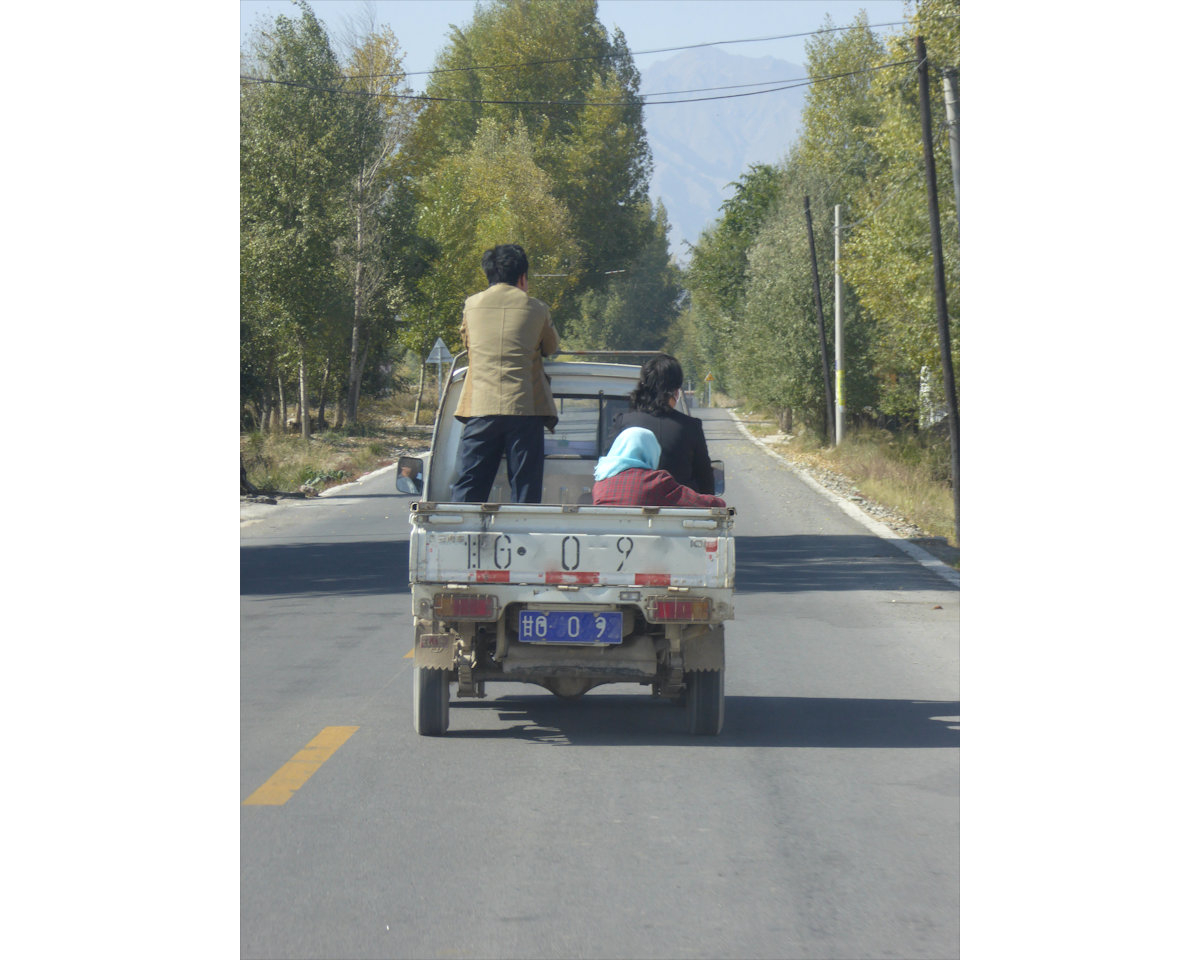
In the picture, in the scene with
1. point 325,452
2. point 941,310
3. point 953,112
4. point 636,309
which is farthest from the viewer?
point 636,309

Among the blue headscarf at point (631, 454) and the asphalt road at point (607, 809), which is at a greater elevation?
the blue headscarf at point (631, 454)

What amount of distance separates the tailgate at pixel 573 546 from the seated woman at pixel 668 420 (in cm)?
95

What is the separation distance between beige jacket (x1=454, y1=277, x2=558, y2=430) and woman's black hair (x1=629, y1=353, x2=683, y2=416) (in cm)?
49

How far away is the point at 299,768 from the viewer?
6.42 metres

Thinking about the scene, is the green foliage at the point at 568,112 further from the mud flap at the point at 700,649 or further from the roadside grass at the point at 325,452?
the mud flap at the point at 700,649

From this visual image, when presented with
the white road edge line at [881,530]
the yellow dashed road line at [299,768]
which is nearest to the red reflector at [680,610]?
the yellow dashed road line at [299,768]

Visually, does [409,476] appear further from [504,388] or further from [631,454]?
[631,454]

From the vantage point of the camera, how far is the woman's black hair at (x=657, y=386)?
25.1 ft

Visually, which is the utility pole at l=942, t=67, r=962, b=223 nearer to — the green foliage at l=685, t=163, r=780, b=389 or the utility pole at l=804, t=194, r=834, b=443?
the utility pole at l=804, t=194, r=834, b=443

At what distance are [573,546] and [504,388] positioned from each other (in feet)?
4.07

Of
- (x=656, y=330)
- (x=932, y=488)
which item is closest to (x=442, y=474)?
(x=932, y=488)

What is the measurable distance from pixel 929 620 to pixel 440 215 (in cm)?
4700

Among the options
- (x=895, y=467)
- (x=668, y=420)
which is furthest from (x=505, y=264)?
(x=895, y=467)

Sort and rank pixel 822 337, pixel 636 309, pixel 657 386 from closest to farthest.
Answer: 1. pixel 657 386
2. pixel 822 337
3. pixel 636 309
